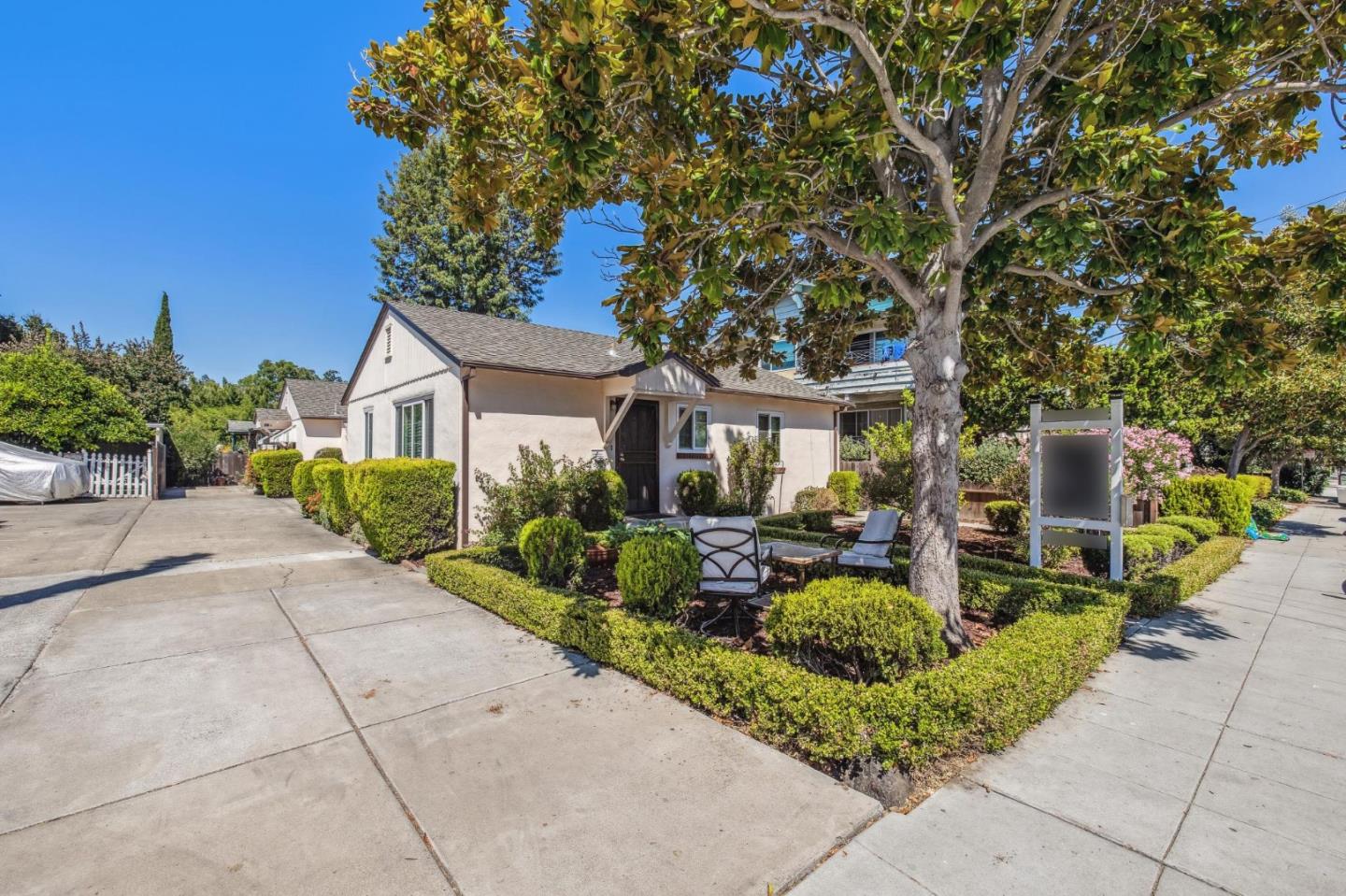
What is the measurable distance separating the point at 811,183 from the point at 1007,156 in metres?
2.47

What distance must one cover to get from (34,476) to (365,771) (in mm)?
21141

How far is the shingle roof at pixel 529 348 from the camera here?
1064 cm

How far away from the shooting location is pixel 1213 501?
486 inches

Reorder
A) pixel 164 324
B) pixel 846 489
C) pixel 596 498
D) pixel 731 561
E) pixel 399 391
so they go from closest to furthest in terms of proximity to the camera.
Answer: pixel 731 561
pixel 596 498
pixel 399 391
pixel 846 489
pixel 164 324

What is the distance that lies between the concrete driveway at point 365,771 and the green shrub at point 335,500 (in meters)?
5.43

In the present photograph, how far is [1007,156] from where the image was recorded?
5445mm

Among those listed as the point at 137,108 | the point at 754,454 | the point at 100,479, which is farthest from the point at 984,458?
the point at 100,479

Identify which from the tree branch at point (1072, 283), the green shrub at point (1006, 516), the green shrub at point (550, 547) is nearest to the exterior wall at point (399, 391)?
the green shrub at point (550, 547)

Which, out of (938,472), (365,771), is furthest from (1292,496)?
(365,771)

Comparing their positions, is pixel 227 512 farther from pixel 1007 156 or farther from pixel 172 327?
pixel 172 327

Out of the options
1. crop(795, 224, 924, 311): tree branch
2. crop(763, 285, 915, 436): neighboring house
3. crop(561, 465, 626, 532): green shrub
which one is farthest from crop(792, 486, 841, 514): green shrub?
crop(795, 224, 924, 311): tree branch

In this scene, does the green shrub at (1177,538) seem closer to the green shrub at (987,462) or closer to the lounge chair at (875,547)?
the lounge chair at (875,547)

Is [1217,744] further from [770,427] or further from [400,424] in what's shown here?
[400,424]

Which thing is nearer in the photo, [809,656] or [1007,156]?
[809,656]
